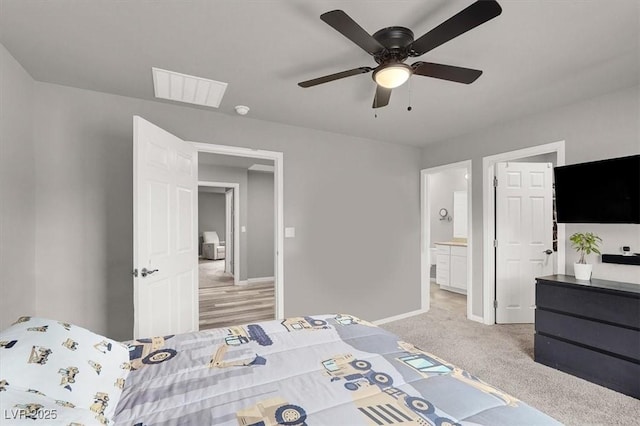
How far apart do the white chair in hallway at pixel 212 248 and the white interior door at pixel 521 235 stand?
8.47 m

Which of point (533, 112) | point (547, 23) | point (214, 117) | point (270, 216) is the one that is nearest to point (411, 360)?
point (547, 23)

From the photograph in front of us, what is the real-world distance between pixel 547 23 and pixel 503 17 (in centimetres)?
29

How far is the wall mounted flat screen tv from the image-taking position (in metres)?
2.45

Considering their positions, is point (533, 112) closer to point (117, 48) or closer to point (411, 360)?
point (411, 360)

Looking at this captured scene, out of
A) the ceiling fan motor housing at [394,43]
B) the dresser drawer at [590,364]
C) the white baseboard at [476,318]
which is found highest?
the ceiling fan motor housing at [394,43]

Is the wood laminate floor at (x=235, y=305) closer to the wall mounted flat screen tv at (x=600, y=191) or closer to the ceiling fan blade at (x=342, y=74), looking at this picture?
the ceiling fan blade at (x=342, y=74)

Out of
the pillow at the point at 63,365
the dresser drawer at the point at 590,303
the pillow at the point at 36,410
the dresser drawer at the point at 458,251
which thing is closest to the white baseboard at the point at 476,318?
the dresser drawer at the point at 590,303

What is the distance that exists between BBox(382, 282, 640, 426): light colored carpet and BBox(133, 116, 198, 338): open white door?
2.50m

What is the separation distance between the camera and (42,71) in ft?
7.52

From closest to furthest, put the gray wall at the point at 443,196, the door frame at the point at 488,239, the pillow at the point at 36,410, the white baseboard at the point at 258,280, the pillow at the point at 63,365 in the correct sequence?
the pillow at the point at 36,410 → the pillow at the point at 63,365 → the door frame at the point at 488,239 → the gray wall at the point at 443,196 → the white baseboard at the point at 258,280

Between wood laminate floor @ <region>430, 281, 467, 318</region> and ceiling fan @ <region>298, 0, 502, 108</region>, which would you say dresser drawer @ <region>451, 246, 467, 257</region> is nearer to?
wood laminate floor @ <region>430, 281, 467, 318</region>

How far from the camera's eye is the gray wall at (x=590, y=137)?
104 inches

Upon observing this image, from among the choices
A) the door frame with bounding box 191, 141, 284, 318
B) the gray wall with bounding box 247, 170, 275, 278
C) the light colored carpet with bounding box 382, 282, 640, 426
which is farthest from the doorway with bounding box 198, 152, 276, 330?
the light colored carpet with bounding box 382, 282, 640, 426

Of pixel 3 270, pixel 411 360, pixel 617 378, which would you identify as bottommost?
pixel 617 378
